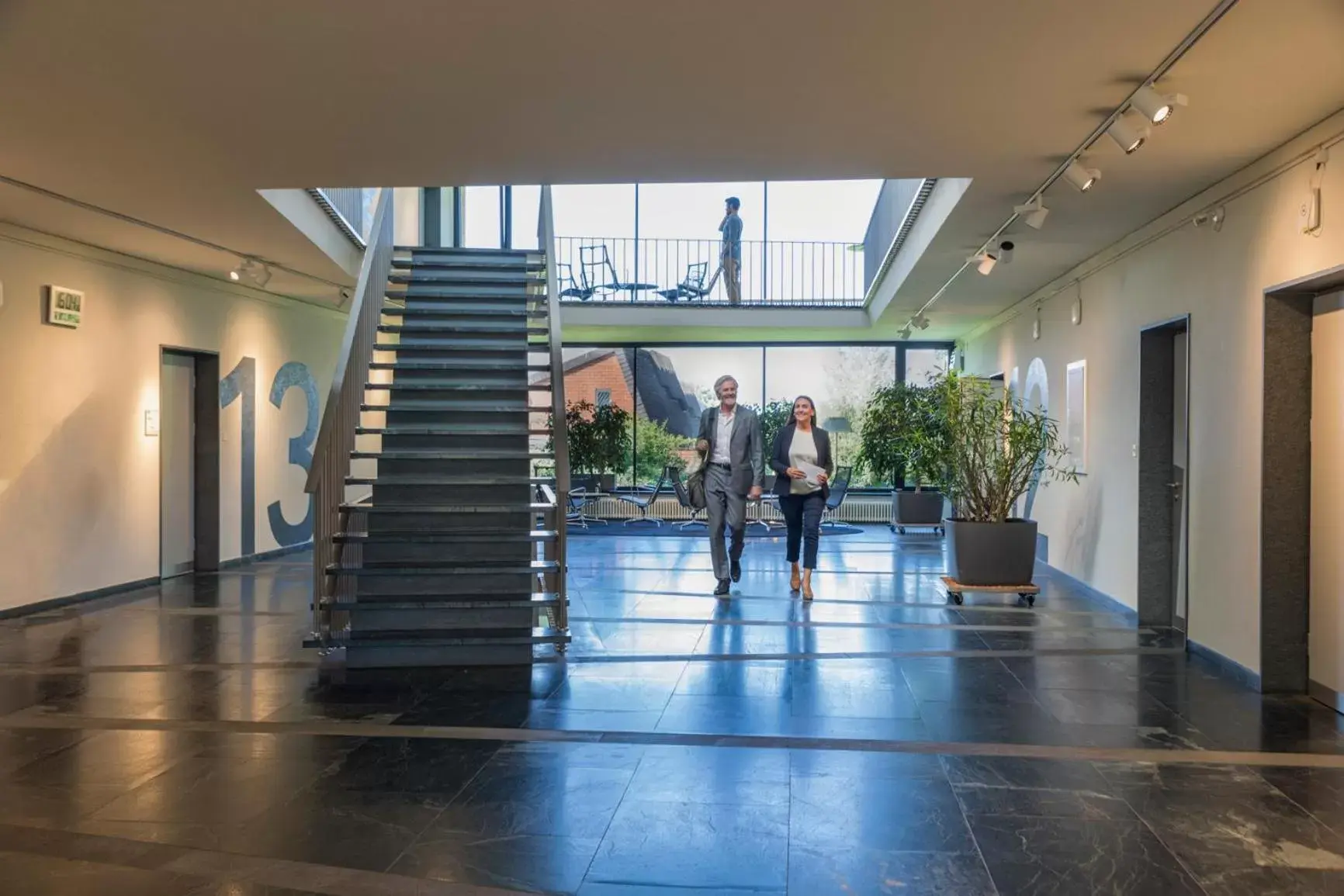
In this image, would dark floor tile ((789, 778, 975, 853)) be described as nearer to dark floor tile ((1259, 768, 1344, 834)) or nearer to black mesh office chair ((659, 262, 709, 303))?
dark floor tile ((1259, 768, 1344, 834))

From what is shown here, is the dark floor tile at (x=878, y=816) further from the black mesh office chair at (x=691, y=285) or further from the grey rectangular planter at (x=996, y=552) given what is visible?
the black mesh office chair at (x=691, y=285)

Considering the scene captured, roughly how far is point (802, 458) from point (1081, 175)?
3057 millimetres

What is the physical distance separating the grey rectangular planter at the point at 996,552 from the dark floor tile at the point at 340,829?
199 inches

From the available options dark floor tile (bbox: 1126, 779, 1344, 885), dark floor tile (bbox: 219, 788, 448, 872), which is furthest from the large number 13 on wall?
dark floor tile (bbox: 1126, 779, 1344, 885)

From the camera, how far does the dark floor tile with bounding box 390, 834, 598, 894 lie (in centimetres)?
285

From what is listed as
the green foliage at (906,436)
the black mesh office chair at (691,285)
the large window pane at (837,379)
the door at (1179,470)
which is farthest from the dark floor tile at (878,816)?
the large window pane at (837,379)

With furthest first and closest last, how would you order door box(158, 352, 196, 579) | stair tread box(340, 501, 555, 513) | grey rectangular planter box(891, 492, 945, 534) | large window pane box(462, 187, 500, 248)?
large window pane box(462, 187, 500, 248)
grey rectangular planter box(891, 492, 945, 534)
door box(158, 352, 196, 579)
stair tread box(340, 501, 555, 513)

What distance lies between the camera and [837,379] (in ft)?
53.3

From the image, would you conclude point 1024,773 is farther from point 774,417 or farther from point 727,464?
point 774,417

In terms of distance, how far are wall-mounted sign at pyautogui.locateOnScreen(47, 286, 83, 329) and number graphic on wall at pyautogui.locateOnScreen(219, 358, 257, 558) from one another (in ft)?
7.18

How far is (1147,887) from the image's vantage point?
2807mm

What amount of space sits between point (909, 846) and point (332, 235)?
685 centimetres

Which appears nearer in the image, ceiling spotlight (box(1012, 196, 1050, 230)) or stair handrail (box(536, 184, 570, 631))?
stair handrail (box(536, 184, 570, 631))

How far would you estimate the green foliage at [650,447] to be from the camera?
16.2m
